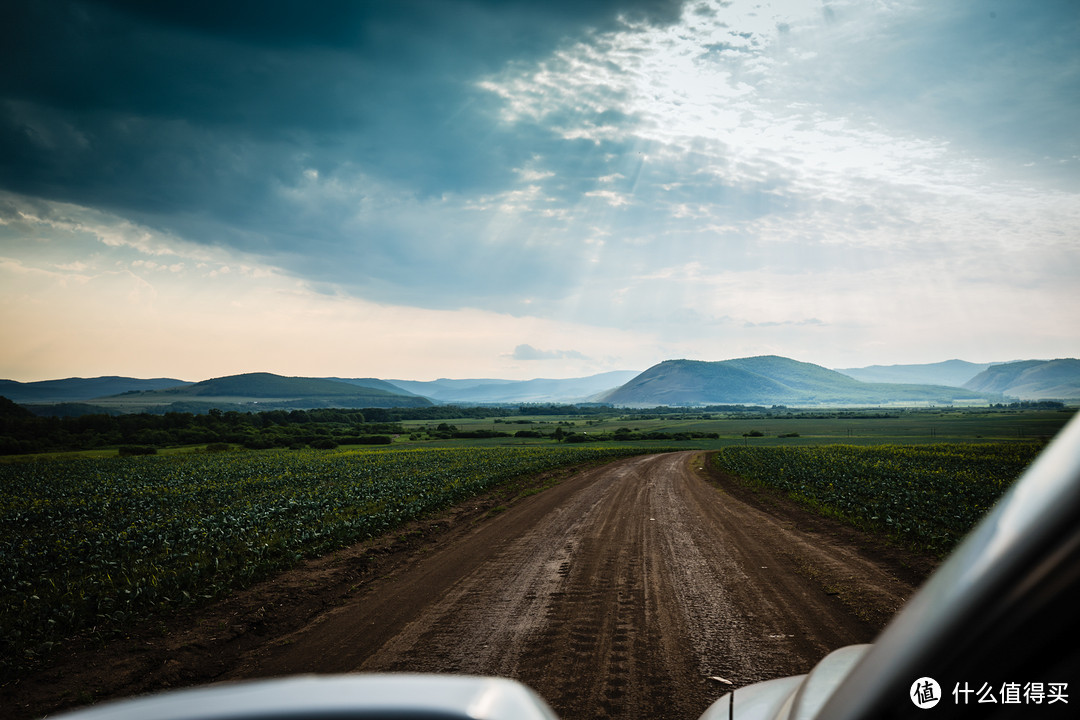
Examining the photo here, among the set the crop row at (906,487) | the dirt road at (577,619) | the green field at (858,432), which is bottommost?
the green field at (858,432)

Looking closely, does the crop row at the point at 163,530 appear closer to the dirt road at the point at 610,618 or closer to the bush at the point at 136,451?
the dirt road at the point at 610,618

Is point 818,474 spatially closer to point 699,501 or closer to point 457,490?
point 699,501

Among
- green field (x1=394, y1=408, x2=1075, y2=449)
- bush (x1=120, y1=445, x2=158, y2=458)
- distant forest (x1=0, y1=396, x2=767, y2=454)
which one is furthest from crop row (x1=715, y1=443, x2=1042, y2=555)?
bush (x1=120, y1=445, x2=158, y2=458)

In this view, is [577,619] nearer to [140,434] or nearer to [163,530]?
[163,530]

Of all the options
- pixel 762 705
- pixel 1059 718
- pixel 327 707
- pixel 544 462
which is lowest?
pixel 544 462

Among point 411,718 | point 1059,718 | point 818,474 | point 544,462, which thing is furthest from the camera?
point 544,462

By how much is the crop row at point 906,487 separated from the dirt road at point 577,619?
230 cm

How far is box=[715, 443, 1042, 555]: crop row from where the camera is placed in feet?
46.0

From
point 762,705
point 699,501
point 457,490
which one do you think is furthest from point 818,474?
point 762,705

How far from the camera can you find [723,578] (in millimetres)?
9547

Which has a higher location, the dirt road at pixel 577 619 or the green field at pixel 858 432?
the dirt road at pixel 577 619

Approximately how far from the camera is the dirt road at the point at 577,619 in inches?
235

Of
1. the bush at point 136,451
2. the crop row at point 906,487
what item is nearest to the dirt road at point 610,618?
the crop row at point 906,487

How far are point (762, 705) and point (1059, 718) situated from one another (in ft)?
5.65
